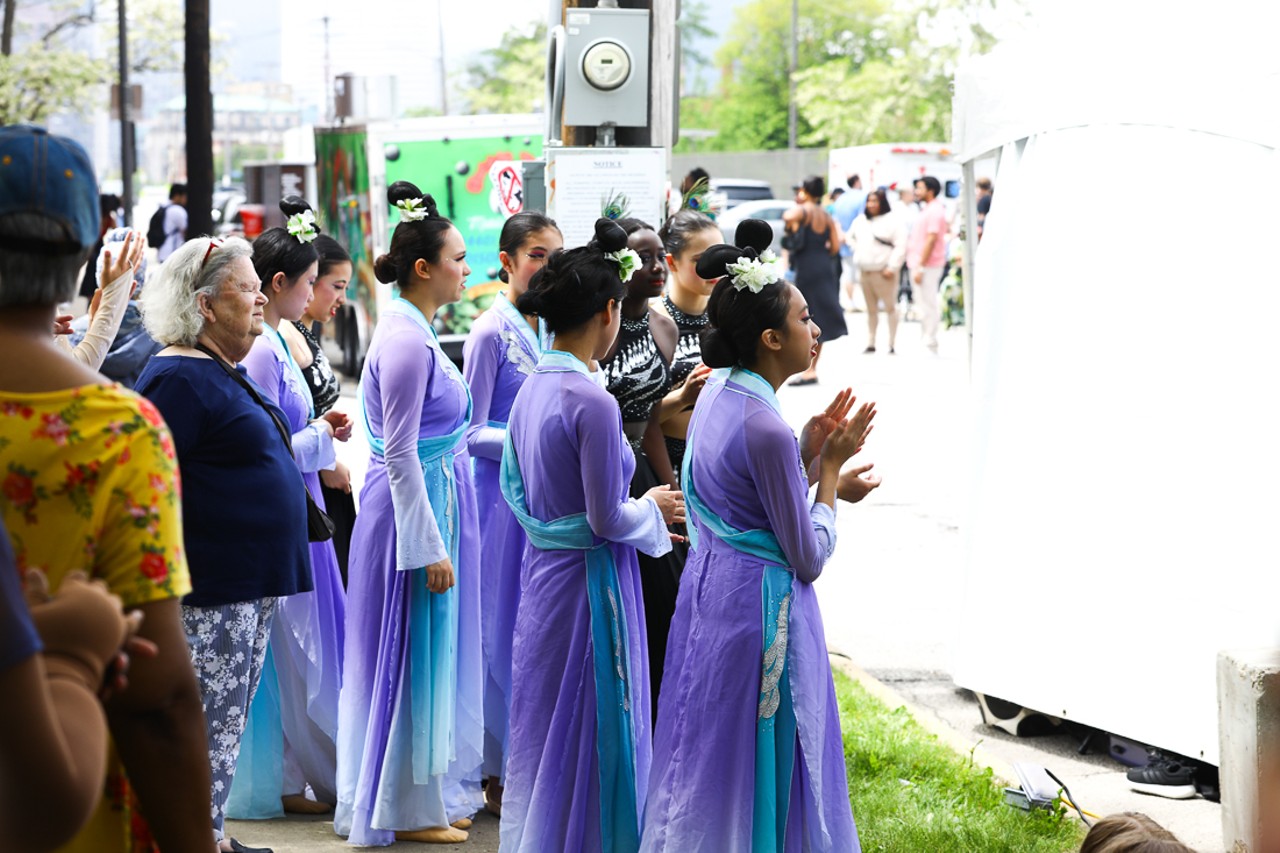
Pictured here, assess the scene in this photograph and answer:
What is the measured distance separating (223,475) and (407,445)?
35.5 inches

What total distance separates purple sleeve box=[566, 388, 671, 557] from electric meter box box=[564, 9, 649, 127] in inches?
117

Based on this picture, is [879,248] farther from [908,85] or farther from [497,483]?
[908,85]

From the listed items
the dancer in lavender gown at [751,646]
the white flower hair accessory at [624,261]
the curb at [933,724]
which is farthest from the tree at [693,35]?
the dancer in lavender gown at [751,646]

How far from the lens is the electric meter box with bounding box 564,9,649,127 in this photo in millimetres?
6477

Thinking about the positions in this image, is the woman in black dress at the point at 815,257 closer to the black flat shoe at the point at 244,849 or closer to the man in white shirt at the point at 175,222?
the man in white shirt at the point at 175,222

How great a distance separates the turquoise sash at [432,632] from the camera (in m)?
4.74

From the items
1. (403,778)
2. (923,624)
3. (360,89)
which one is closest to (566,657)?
(403,778)

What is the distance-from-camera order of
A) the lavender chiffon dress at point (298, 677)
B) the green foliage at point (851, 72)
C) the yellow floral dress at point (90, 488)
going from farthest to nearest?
the green foliage at point (851, 72) → the lavender chiffon dress at point (298, 677) → the yellow floral dress at point (90, 488)

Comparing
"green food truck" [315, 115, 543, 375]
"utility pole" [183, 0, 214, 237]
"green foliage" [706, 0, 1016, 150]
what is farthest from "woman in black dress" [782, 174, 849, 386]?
"green foliage" [706, 0, 1016, 150]

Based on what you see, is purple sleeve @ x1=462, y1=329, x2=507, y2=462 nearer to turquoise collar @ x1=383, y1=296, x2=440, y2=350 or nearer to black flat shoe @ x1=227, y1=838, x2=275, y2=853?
turquoise collar @ x1=383, y1=296, x2=440, y2=350

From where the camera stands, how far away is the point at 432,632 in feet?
15.8

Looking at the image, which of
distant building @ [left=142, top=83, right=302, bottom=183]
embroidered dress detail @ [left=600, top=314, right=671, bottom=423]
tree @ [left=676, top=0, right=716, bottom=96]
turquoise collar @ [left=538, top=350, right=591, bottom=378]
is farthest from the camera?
tree @ [left=676, top=0, right=716, bottom=96]

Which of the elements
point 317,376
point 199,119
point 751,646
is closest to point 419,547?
point 317,376

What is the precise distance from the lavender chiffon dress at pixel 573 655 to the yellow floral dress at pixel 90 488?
180 cm
